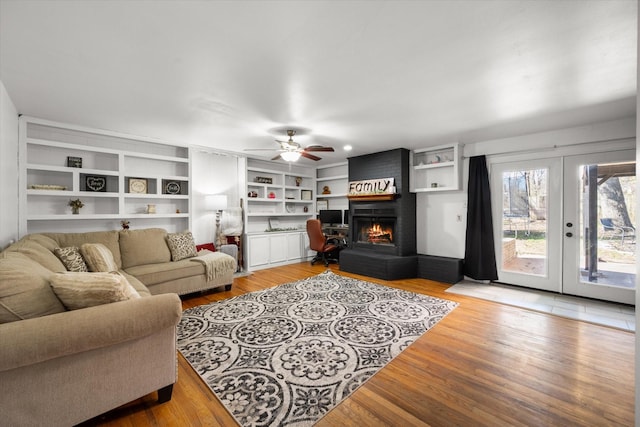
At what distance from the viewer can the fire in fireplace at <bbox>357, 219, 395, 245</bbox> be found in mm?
5465

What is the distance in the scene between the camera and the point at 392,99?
112 inches

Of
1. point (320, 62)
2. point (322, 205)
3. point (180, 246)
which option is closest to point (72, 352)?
point (320, 62)

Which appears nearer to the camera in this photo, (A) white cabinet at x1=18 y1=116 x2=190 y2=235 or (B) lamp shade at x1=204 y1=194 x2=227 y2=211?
(A) white cabinet at x1=18 y1=116 x2=190 y2=235

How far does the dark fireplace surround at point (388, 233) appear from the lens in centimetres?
486

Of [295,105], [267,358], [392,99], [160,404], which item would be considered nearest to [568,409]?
[267,358]

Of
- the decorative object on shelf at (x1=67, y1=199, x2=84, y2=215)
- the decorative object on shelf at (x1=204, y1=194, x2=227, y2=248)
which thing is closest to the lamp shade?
the decorative object on shelf at (x1=204, y1=194, x2=227, y2=248)

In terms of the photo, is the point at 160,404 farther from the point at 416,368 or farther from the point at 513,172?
the point at 513,172

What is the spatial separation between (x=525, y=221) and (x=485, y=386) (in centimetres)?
332

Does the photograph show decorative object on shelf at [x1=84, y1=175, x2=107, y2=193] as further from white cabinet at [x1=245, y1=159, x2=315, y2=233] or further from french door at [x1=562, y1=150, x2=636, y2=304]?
french door at [x1=562, y1=150, x2=636, y2=304]

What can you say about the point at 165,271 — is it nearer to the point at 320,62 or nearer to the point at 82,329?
the point at 82,329

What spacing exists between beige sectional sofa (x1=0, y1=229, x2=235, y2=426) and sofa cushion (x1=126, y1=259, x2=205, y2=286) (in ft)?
5.90

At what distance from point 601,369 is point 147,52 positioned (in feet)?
14.3

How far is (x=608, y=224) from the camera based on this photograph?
3.57m

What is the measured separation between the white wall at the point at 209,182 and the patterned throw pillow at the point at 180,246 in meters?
0.65
